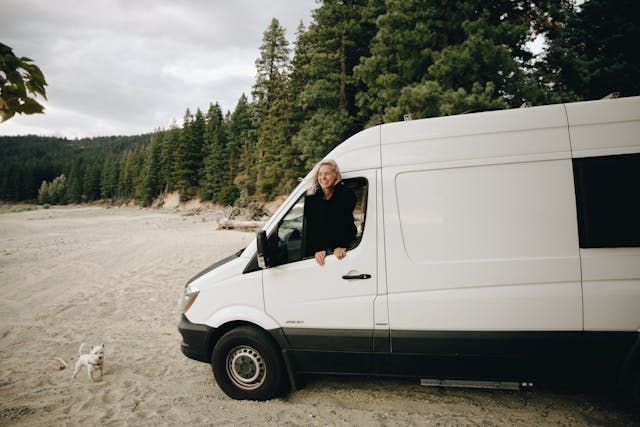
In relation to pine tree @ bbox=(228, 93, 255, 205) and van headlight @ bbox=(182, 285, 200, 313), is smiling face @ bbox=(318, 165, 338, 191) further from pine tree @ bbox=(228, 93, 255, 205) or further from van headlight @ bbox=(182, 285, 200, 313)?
pine tree @ bbox=(228, 93, 255, 205)

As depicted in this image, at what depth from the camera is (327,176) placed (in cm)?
346

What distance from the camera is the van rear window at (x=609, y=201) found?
9.61 feet

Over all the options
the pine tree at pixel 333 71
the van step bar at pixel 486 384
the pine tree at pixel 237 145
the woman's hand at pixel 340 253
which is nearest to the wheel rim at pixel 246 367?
the woman's hand at pixel 340 253

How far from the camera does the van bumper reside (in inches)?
147

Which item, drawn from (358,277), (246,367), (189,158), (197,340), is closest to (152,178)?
(189,158)

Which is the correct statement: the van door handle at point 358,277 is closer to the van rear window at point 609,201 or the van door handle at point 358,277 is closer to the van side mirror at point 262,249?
the van side mirror at point 262,249

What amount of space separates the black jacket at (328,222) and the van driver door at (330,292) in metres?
0.11

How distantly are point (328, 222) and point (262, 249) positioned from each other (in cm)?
74

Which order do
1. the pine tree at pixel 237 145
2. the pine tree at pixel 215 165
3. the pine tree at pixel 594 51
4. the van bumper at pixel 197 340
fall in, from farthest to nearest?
the pine tree at pixel 215 165
the pine tree at pixel 237 145
the pine tree at pixel 594 51
the van bumper at pixel 197 340

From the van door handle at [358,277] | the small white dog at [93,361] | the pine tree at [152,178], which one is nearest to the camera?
the van door handle at [358,277]

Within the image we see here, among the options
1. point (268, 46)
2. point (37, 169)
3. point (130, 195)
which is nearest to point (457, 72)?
point (268, 46)

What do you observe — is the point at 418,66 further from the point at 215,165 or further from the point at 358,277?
the point at 215,165

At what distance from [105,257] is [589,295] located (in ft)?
49.9

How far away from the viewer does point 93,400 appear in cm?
388
